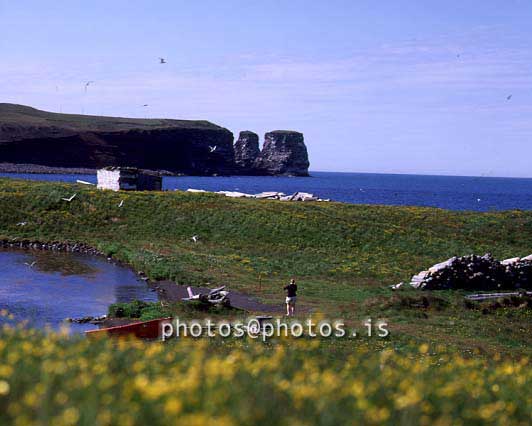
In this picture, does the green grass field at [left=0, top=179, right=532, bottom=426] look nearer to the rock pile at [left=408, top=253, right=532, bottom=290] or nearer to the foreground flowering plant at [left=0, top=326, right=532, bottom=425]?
the foreground flowering plant at [left=0, top=326, right=532, bottom=425]

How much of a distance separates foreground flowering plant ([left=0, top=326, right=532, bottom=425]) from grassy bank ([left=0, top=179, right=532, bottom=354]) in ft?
48.9

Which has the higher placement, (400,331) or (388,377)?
(388,377)

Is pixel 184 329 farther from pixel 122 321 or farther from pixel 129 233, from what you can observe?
pixel 129 233

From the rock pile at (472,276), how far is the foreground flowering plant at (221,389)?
88.3 ft

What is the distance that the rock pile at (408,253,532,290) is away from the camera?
39656mm

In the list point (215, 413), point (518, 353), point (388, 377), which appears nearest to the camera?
point (215, 413)

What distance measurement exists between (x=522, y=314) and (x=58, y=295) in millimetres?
20426

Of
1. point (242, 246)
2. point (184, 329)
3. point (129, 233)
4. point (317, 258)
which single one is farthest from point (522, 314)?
point (129, 233)

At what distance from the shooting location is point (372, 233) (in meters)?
59.9

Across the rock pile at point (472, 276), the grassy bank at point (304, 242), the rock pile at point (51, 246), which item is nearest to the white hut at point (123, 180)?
the grassy bank at point (304, 242)

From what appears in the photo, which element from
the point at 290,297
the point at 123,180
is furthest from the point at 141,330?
the point at 123,180

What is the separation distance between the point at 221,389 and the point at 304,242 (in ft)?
156

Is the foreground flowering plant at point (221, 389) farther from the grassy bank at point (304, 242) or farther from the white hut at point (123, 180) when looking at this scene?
the white hut at point (123, 180)

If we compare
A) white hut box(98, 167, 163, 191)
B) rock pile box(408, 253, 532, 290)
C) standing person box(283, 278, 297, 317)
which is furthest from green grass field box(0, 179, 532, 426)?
white hut box(98, 167, 163, 191)
